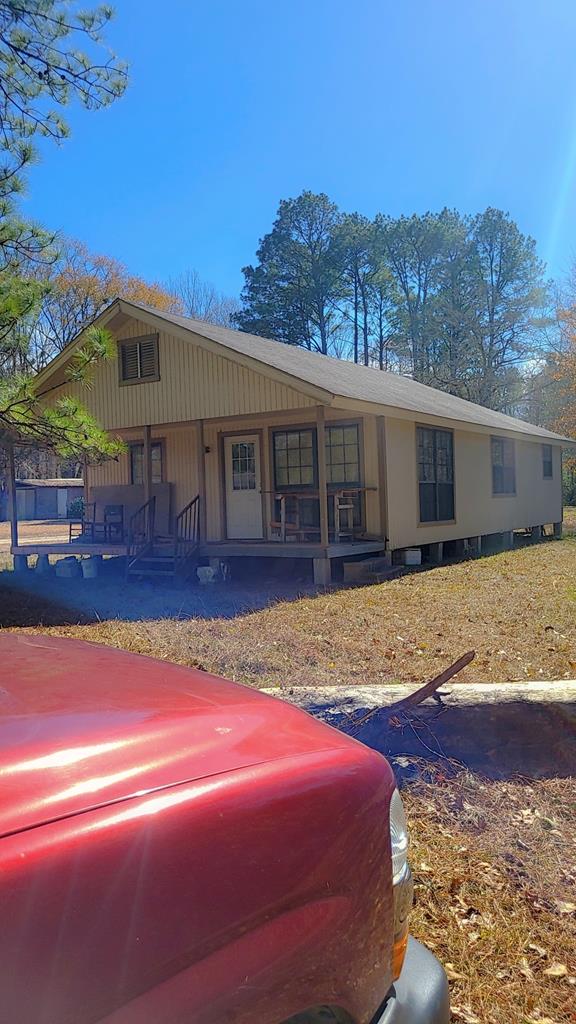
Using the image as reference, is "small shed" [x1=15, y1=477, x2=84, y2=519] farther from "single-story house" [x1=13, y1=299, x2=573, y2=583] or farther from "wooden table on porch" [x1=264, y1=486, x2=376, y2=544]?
Result: "wooden table on porch" [x1=264, y1=486, x2=376, y2=544]

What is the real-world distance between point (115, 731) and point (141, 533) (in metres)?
12.3

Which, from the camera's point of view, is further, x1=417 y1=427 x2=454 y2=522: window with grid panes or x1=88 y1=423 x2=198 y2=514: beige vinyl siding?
x1=88 y1=423 x2=198 y2=514: beige vinyl siding

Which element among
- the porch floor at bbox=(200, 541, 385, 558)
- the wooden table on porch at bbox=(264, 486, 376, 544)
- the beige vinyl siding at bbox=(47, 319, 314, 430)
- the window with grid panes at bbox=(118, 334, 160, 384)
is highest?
the window with grid panes at bbox=(118, 334, 160, 384)

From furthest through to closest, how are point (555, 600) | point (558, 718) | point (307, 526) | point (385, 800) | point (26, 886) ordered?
point (307, 526)
point (555, 600)
point (558, 718)
point (385, 800)
point (26, 886)

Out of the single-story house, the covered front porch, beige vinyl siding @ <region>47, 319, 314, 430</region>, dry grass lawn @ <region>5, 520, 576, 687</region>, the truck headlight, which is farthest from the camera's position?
the covered front porch

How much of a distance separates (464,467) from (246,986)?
15187mm

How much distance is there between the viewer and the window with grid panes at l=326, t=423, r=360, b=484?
1307cm

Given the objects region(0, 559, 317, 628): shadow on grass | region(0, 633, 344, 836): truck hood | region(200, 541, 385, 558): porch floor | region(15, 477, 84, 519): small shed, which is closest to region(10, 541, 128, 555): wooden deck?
region(0, 559, 317, 628): shadow on grass

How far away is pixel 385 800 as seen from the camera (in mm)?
1624

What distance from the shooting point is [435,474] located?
1449 centimetres

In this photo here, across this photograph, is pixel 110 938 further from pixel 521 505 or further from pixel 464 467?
pixel 521 505

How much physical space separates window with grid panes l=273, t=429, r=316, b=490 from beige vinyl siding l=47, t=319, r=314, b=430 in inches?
69.4

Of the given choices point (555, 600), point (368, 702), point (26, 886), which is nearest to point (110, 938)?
point (26, 886)

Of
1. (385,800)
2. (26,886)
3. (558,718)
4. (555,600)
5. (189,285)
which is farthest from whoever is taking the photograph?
(189,285)
